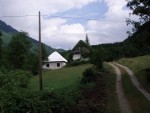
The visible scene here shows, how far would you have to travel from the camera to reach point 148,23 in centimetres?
4303

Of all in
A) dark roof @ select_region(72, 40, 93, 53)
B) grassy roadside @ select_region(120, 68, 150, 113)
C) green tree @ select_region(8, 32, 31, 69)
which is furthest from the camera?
dark roof @ select_region(72, 40, 93, 53)

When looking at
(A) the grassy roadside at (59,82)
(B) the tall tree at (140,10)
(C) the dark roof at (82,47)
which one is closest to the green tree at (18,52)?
(C) the dark roof at (82,47)

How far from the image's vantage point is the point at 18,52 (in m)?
104

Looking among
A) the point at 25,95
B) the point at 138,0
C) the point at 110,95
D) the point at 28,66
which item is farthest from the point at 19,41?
the point at 25,95

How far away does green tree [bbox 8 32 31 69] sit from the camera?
339ft

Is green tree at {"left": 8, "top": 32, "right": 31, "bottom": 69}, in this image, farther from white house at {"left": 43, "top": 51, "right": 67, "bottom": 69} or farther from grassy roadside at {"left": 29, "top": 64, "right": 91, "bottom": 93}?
grassy roadside at {"left": 29, "top": 64, "right": 91, "bottom": 93}

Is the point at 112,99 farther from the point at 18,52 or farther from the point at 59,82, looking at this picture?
the point at 18,52

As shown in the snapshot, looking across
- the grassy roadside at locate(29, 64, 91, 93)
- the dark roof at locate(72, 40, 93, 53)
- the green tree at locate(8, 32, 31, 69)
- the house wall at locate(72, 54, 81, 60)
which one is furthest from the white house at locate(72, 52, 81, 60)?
the grassy roadside at locate(29, 64, 91, 93)

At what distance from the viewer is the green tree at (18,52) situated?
103312 mm

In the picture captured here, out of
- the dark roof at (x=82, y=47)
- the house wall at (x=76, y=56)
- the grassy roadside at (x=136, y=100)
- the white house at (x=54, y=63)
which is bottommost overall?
the grassy roadside at (x=136, y=100)

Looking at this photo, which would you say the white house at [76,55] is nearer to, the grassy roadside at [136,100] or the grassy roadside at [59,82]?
the grassy roadside at [59,82]

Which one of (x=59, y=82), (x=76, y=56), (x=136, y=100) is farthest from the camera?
(x=76, y=56)

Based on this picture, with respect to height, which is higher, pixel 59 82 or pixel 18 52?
pixel 18 52

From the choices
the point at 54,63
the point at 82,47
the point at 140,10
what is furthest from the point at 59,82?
the point at 54,63
